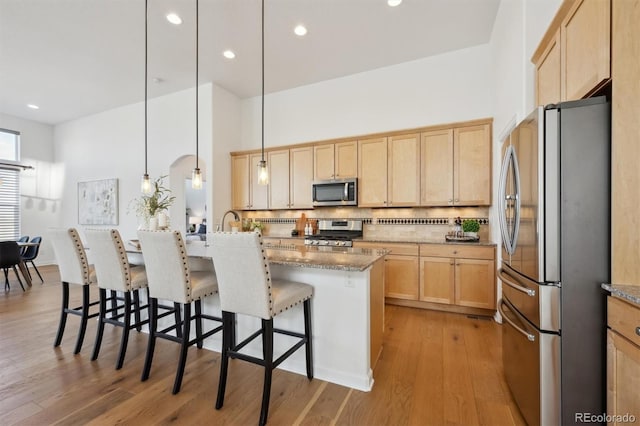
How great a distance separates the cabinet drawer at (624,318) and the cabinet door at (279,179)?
13.2 feet

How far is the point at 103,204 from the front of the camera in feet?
19.3

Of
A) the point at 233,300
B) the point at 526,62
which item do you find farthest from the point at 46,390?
the point at 526,62

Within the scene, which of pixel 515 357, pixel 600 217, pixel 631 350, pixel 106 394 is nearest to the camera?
pixel 631 350

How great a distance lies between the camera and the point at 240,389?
6.34ft

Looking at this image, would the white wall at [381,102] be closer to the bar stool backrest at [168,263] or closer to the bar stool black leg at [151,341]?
the bar stool backrest at [168,263]

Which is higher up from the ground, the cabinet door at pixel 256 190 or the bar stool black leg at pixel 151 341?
the cabinet door at pixel 256 190

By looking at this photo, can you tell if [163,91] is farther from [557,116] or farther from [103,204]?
[557,116]

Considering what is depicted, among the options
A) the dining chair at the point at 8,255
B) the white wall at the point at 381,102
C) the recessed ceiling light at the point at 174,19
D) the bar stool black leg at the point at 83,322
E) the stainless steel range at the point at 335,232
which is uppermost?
the recessed ceiling light at the point at 174,19

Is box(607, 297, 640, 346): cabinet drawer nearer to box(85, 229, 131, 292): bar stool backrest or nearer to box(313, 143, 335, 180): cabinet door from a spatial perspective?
box(85, 229, 131, 292): bar stool backrest

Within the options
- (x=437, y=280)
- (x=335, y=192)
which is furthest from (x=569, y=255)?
(x=335, y=192)

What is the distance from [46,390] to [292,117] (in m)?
4.45

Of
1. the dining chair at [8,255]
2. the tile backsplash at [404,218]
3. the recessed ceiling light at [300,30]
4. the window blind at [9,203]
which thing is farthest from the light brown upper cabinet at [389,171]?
the window blind at [9,203]

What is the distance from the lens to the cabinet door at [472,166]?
11.4 feet

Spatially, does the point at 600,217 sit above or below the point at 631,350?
above
